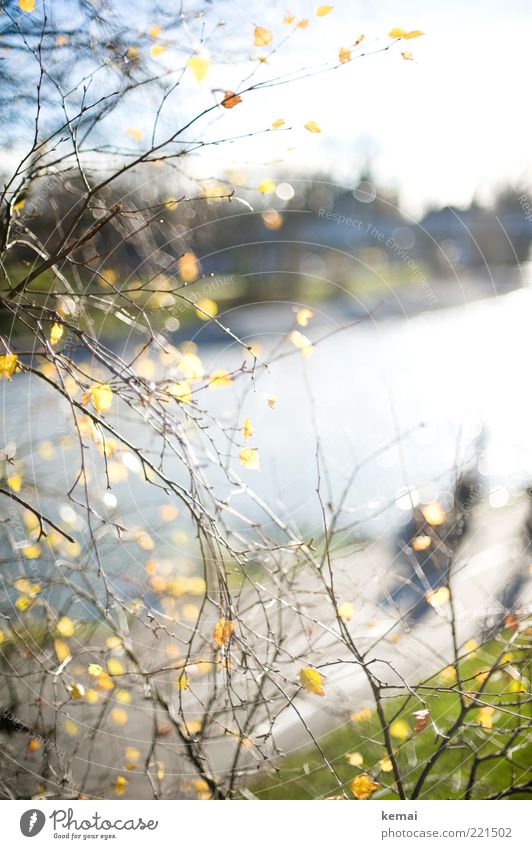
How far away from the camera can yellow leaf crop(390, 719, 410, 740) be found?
170 centimetres

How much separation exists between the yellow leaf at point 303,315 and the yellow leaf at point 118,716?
1213 millimetres

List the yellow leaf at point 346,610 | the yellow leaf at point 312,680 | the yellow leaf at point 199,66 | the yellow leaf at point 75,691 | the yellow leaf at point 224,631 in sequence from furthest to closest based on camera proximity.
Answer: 1. the yellow leaf at point 346,610
2. the yellow leaf at point 75,691
3. the yellow leaf at point 199,66
4. the yellow leaf at point 312,680
5. the yellow leaf at point 224,631

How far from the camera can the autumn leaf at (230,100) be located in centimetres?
142

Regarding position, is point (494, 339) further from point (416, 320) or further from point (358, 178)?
point (358, 178)

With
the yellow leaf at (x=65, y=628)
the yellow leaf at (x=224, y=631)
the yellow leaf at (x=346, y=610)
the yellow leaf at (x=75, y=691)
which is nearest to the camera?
the yellow leaf at (x=224, y=631)

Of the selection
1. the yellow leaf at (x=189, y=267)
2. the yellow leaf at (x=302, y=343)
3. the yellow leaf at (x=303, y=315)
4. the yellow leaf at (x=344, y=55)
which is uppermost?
the yellow leaf at (x=344, y=55)

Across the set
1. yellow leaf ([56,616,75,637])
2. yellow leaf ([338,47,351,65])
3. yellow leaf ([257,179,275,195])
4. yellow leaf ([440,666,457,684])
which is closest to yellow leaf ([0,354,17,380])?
yellow leaf ([257,179,275,195])

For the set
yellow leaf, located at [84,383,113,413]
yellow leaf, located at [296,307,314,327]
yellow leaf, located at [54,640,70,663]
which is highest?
yellow leaf, located at [296,307,314,327]

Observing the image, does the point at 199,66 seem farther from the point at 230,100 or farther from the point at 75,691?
the point at 75,691

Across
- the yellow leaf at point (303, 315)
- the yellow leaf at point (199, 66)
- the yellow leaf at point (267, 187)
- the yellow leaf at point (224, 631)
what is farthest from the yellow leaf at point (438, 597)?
the yellow leaf at point (199, 66)

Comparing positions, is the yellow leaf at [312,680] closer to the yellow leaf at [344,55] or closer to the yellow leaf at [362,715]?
the yellow leaf at [362,715]

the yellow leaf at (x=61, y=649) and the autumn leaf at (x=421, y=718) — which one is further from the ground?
the yellow leaf at (x=61, y=649)

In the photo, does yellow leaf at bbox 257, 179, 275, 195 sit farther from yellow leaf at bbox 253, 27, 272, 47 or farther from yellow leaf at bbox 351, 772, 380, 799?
yellow leaf at bbox 351, 772, 380, 799

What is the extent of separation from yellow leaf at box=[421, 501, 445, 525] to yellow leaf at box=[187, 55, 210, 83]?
1249mm
